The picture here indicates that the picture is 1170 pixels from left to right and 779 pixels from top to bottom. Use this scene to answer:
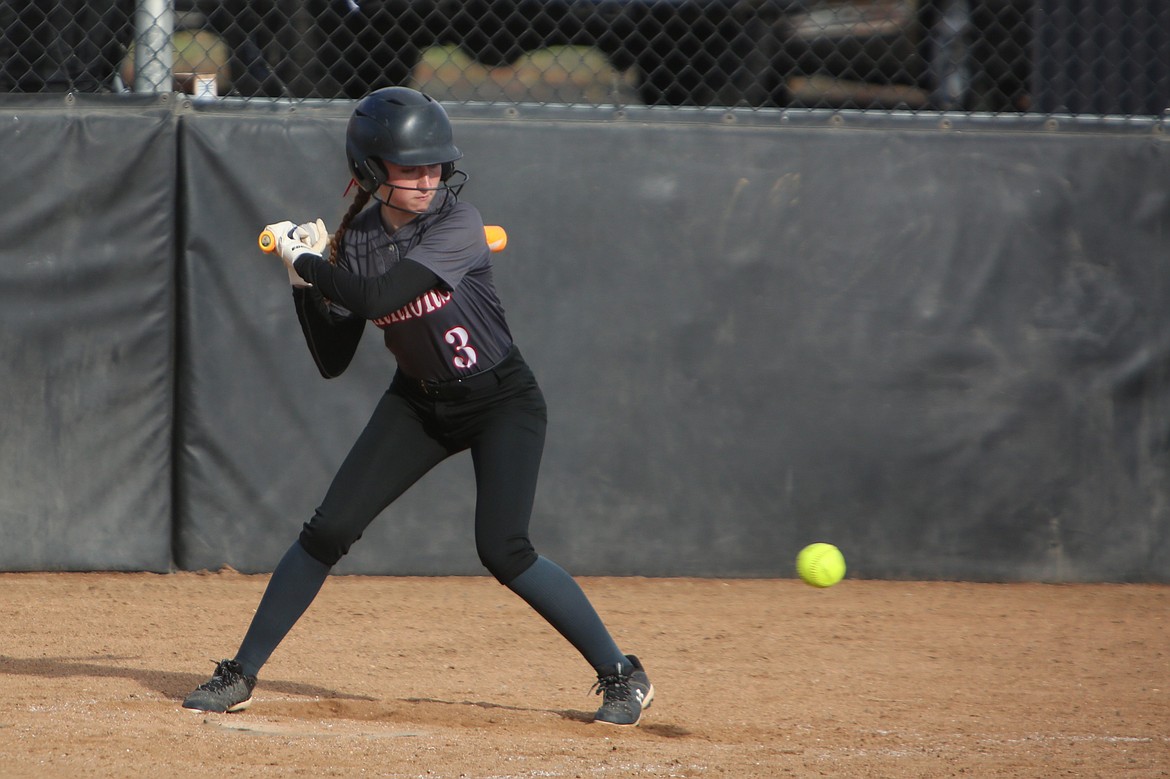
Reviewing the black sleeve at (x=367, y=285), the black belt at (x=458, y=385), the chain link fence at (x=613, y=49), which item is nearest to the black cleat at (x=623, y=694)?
the black belt at (x=458, y=385)

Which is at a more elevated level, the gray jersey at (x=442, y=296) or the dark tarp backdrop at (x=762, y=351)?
the gray jersey at (x=442, y=296)

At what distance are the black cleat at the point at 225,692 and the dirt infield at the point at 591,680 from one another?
0.05m

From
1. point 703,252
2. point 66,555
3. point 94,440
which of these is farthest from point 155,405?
point 703,252

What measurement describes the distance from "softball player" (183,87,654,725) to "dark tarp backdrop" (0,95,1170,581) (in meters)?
1.94

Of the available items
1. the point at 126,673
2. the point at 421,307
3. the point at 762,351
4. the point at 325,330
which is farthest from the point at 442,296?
the point at 762,351

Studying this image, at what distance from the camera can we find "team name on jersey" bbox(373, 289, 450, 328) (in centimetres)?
354

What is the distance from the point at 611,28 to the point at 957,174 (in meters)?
1.70

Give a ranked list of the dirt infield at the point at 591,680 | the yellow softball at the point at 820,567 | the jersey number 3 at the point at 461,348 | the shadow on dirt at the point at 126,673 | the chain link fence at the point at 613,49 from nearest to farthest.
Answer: the dirt infield at the point at 591,680
the jersey number 3 at the point at 461,348
the shadow on dirt at the point at 126,673
the yellow softball at the point at 820,567
the chain link fence at the point at 613,49

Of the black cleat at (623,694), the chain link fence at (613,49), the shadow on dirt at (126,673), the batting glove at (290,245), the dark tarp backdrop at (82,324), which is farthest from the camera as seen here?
the chain link fence at (613,49)

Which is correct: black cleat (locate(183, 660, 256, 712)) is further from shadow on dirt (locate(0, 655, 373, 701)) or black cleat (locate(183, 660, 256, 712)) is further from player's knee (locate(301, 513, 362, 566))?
player's knee (locate(301, 513, 362, 566))

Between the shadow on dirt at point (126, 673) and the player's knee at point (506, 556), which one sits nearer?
the player's knee at point (506, 556)

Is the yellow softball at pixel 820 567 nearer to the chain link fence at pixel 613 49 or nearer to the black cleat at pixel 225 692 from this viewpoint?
the black cleat at pixel 225 692

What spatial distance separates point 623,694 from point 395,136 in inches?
62.2

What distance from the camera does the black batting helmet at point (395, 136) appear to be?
11.5ft
